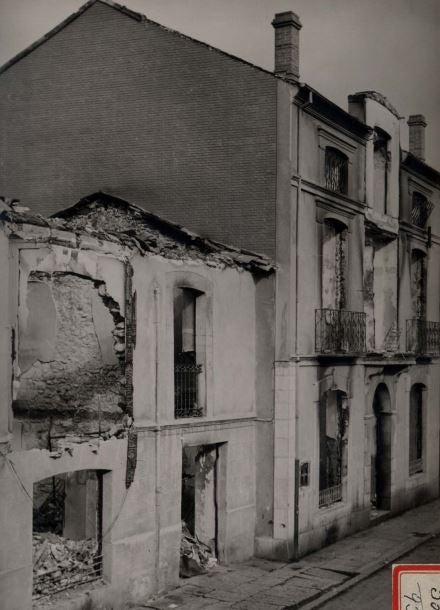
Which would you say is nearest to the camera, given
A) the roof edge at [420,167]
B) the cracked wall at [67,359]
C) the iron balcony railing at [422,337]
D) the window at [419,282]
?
the cracked wall at [67,359]

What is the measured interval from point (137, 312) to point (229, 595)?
5660 mm

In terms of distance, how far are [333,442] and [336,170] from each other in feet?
23.6

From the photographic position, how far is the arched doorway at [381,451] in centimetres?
→ 2483

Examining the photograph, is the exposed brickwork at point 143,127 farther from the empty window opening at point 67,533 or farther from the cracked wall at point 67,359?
the empty window opening at point 67,533

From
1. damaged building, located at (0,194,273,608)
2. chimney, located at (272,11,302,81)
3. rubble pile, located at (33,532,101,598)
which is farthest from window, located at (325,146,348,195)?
rubble pile, located at (33,532,101,598)

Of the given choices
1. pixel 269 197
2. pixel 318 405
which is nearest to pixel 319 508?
pixel 318 405

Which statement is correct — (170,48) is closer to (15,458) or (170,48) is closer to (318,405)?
(318,405)

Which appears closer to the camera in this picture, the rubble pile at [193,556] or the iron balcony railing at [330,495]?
the rubble pile at [193,556]

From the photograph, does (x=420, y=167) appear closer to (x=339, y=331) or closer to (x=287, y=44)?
(x=339, y=331)

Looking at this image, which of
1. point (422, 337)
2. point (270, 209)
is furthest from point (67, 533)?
point (422, 337)

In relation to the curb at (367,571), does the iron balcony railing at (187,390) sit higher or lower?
higher

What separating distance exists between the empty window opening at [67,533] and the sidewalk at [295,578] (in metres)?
1.51

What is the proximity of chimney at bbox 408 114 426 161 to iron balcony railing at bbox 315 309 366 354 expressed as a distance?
927cm

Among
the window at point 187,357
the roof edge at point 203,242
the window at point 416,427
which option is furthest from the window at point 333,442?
the window at point 416,427
